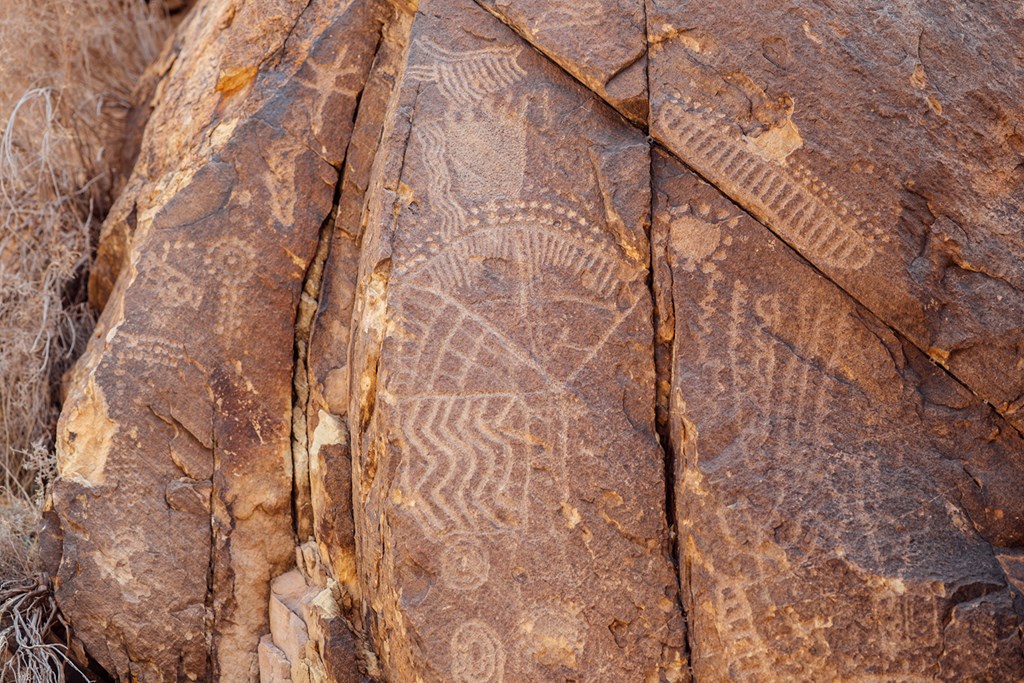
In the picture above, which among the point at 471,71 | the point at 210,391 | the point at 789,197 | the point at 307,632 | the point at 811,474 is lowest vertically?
the point at 307,632

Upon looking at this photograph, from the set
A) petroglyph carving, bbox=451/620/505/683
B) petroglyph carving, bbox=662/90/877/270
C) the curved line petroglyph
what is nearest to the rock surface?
petroglyph carving, bbox=451/620/505/683

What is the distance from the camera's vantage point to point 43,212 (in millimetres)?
3678

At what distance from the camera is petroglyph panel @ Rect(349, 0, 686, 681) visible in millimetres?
2275

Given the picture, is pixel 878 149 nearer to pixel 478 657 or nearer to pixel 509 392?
pixel 509 392

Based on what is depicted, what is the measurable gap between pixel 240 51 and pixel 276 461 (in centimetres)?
132

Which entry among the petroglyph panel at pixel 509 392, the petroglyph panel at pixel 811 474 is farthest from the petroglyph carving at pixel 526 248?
the petroglyph panel at pixel 811 474

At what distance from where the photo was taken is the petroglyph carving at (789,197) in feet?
7.93

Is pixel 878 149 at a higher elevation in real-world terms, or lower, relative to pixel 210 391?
higher

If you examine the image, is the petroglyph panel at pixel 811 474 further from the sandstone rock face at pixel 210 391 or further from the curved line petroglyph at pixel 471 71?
the sandstone rock face at pixel 210 391

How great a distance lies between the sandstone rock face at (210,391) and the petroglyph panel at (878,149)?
1129 millimetres

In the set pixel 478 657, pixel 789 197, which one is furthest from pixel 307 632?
pixel 789 197

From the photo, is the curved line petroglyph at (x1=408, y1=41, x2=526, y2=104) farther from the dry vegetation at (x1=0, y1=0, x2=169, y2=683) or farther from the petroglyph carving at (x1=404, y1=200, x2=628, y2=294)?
the dry vegetation at (x1=0, y1=0, x2=169, y2=683)

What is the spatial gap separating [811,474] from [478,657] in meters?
0.90

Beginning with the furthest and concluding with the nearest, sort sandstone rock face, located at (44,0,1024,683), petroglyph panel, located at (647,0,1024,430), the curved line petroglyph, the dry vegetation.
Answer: the dry vegetation < the curved line petroglyph < petroglyph panel, located at (647,0,1024,430) < sandstone rock face, located at (44,0,1024,683)
